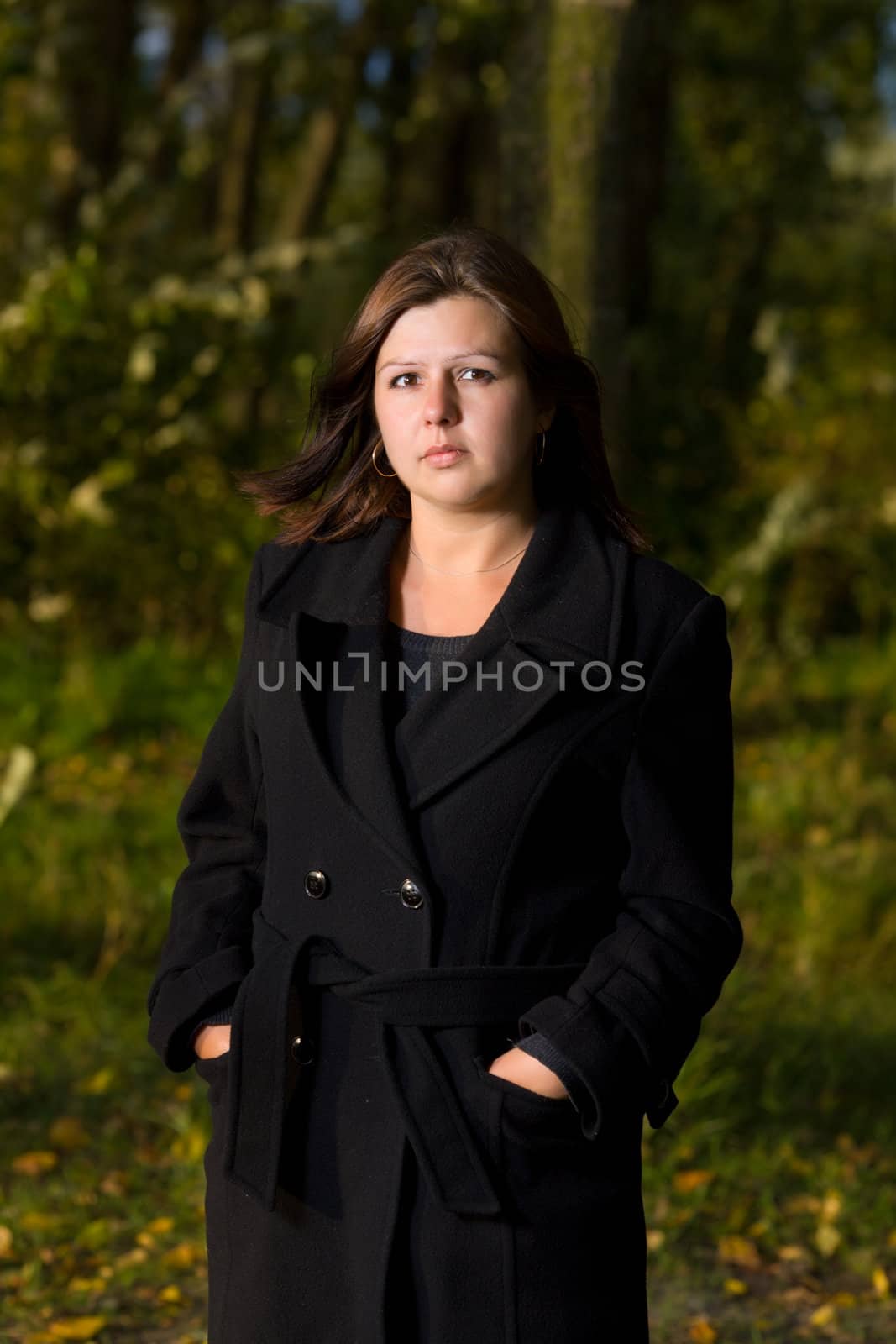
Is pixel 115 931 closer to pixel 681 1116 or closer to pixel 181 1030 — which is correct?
pixel 681 1116

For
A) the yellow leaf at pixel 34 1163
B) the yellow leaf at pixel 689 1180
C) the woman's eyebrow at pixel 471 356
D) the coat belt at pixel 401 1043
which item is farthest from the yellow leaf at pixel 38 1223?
the woman's eyebrow at pixel 471 356

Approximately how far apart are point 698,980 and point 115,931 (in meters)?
3.45

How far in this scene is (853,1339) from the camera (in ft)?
12.1

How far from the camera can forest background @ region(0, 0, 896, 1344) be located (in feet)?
13.7

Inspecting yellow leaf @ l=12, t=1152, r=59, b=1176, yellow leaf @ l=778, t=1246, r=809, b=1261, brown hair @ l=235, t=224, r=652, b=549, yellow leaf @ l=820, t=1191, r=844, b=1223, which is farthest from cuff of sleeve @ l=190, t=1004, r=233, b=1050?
yellow leaf @ l=820, t=1191, r=844, b=1223

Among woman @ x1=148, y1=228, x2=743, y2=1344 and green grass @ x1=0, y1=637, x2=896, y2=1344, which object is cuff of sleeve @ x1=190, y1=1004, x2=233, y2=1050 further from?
green grass @ x1=0, y1=637, x2=896, y2=1344

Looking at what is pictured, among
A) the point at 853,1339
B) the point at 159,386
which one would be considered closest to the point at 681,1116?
the point at 853,1339

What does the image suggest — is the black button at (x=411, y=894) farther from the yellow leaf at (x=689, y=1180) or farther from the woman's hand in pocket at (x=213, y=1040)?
the yellow leaf at (x=689, y=1180)

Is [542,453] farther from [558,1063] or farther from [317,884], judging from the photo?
[558,1063]

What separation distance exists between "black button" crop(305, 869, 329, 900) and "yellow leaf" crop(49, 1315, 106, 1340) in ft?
6.01

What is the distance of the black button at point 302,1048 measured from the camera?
85.4 inches

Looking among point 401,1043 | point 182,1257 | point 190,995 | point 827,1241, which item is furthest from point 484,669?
point 827,1241

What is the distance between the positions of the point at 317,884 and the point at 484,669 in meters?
0.34

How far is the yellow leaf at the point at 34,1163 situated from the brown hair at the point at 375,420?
7.57ft
